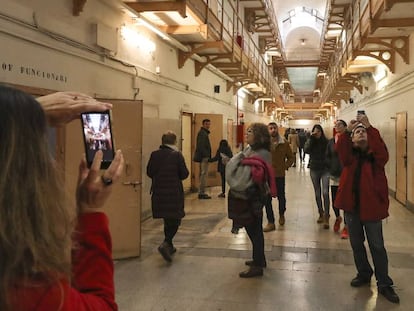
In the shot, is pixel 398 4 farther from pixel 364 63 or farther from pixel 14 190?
pixel 14 190

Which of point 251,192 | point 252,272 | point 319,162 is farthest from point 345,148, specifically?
point 319,162

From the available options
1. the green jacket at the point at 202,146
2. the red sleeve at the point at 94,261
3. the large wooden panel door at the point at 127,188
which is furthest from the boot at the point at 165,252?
the green jacket at the point at 202,146

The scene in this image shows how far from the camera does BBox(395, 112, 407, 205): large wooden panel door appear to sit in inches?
329

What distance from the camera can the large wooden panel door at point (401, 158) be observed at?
8366 mm

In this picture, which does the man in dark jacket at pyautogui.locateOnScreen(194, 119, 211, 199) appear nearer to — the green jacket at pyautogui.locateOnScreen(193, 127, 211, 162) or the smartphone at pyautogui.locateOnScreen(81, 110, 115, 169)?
the green jacket at pyautogui.locateOnScreen(193, 127, 211, 162)

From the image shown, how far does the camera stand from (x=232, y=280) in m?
4.23

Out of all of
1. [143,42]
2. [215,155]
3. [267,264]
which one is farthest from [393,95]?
[267,264]

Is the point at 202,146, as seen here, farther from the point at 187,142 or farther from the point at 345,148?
the point at 345,148

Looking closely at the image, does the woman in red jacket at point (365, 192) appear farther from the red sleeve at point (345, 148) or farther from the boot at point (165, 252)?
the boot at point (165, 252)

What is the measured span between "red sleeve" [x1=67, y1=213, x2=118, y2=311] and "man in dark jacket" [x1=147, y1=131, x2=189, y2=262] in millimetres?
3801

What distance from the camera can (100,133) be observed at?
136cm

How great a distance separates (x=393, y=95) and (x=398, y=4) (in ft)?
11.8

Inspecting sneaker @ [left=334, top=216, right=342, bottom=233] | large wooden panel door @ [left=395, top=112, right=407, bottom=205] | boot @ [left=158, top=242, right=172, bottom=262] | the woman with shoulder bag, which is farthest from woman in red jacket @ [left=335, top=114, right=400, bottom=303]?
A: large wooden panel door @ [left=395, top=112, right=407, bottom=205]

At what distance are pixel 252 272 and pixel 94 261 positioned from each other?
3450mm
